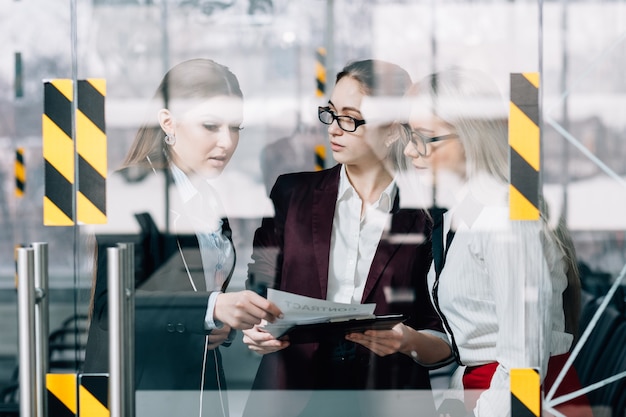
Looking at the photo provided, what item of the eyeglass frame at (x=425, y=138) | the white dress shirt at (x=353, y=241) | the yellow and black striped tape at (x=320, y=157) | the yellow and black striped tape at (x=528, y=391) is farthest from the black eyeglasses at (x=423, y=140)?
the yellow and black striped tape at (x=528, y=391)

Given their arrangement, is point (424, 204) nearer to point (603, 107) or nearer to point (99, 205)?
point (603, 107)

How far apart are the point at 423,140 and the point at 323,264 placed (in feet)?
1.44

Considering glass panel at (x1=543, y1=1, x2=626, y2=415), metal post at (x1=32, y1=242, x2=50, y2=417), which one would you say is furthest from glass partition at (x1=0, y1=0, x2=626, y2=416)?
metal post at (x1=32, y1=242, x2=50, y2=417)

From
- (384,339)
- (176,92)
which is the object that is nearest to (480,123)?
(384,339)

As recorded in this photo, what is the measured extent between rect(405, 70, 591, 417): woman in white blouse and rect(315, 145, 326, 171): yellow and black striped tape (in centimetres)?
24

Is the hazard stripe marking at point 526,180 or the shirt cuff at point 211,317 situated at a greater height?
the hazard stripe marking at point 526,180

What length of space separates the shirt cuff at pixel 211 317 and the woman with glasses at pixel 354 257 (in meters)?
0.10

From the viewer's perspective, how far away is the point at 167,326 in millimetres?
2590

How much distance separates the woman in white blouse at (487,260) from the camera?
253cm

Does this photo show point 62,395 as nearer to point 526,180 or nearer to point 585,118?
point 526,180

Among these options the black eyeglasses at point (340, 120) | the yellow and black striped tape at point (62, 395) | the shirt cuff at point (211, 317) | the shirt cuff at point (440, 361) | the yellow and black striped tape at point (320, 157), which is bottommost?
the yellow and black striped tape at point (62, 395)

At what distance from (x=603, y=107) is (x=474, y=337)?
0.72 metres

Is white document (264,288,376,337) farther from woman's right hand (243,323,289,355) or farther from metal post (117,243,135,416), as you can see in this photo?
metal post (117,243,135,416)

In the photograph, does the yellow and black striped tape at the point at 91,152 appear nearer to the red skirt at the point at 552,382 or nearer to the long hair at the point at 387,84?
the long hair at the point at 387,84
